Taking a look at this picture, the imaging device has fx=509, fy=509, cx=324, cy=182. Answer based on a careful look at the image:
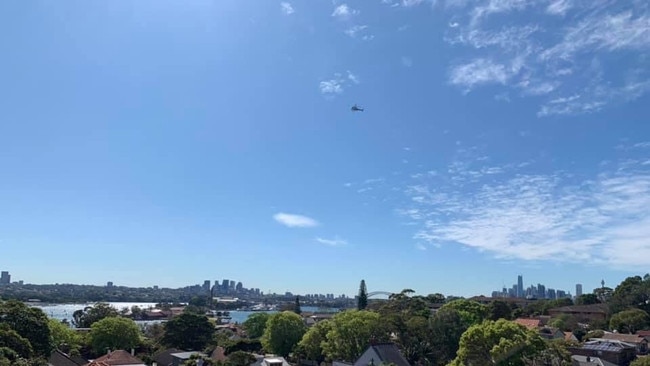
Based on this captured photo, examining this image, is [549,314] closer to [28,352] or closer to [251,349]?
[251,349]

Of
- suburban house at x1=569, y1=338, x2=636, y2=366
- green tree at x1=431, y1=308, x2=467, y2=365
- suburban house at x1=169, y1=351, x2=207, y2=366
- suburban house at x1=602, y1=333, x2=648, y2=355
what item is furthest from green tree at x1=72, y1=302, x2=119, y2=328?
suburban house at x1=602, y1=333, x2=648, y2=355

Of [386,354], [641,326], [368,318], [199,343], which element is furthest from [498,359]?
[641,326]

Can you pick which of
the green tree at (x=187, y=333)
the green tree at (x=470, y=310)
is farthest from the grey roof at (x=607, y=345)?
the green tree at (x=187, y=333)

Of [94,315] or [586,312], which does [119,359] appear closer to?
[94,315]

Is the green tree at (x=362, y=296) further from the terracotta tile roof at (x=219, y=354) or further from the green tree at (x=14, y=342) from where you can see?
the green tree at (x=14, y=342)

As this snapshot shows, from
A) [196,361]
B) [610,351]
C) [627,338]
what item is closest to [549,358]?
[610,351]

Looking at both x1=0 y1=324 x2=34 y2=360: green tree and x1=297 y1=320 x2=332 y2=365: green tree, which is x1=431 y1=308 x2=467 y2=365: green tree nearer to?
x1=297 y1=320 x2=332 y2=365: green tree
